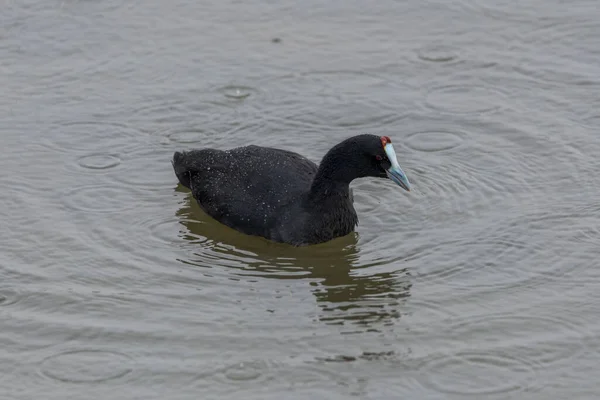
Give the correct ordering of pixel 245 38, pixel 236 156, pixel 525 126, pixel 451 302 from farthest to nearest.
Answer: pixel 245 38
pixel 525 126
pixel 236 156
pixel 451 302

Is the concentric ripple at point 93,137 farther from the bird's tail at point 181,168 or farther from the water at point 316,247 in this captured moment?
the bird's tail at point 181,168

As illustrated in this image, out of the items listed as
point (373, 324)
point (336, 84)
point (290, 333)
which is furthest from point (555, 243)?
point (336, 84)

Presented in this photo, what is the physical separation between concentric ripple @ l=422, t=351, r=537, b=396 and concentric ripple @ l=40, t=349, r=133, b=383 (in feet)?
6.30

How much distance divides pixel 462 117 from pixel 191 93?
8.84 feet

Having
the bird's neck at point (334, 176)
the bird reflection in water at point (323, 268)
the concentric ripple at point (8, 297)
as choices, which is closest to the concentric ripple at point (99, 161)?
the bird reflection in water at point (323, 268)

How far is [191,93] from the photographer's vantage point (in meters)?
12.1

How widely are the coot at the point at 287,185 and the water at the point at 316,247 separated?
160 millimetres

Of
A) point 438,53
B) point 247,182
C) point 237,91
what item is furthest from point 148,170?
point 438,53

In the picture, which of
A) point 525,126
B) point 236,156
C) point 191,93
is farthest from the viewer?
point 191,93

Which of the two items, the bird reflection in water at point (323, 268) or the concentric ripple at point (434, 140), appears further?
the concentric ripple at point (434, 140)

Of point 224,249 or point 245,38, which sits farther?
point 245,38

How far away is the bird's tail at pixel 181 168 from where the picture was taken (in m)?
10.5

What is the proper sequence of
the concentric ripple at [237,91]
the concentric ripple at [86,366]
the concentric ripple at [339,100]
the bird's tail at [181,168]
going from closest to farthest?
the concentric ripple at [86,366] < the bird's tail at [181,168] < the concentric ripple at [339,100] < the concentric ripple at [237,91]

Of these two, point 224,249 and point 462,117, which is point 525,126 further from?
point 224,249
